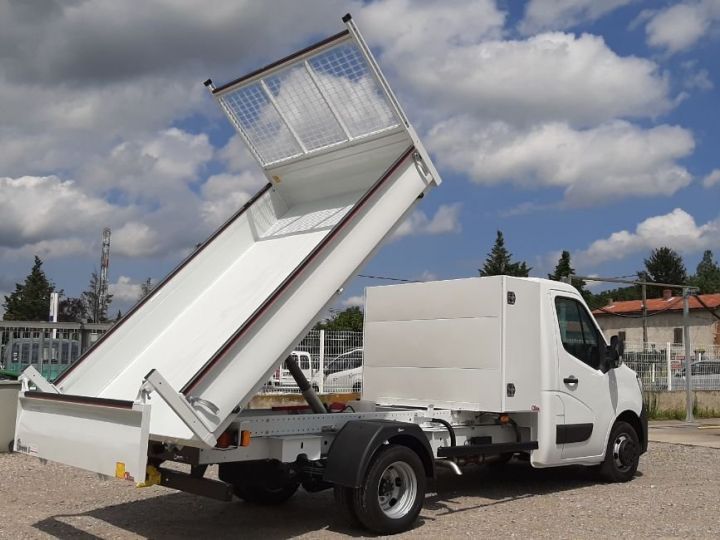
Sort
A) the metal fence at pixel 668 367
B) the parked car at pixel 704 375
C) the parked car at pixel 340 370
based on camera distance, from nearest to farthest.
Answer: the parked car at pixel 340 370
the metal fence at pixel 668 367
the parked car at pixel 704 375

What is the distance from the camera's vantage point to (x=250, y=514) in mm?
7922

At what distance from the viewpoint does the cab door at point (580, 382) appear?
28.6 ft

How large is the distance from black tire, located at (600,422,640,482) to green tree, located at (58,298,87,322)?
44.5 metres

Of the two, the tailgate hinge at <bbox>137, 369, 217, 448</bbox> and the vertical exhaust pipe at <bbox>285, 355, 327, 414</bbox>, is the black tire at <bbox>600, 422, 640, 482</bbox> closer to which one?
the vertical exhaust pipe at <bbox>285, 355, 327, 414</bbox>

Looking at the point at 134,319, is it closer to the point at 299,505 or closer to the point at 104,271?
the point at 299,505

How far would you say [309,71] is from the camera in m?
7.12

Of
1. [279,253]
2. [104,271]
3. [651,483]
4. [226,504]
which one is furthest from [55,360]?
[104,271]

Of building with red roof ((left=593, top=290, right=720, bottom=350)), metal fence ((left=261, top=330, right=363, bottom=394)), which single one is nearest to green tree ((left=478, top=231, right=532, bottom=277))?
building with red roof ((left=593, top=290, right=720, bottom=350))

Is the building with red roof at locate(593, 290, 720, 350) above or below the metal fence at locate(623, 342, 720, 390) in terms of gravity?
above

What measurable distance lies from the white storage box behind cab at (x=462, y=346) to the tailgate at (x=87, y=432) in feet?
12.4

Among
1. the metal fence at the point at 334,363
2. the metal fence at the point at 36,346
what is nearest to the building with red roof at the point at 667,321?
the metal fence at the point at 334,363

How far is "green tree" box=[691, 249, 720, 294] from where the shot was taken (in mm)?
102188

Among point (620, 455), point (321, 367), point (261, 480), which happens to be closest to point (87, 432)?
point (261, 480)

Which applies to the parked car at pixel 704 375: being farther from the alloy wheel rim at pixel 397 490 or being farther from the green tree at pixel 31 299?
the green tree at pixel 31 299
